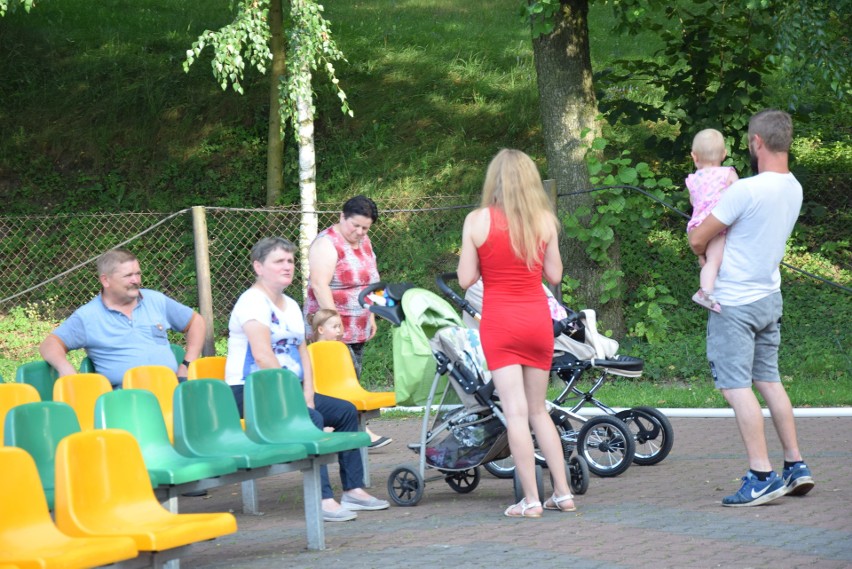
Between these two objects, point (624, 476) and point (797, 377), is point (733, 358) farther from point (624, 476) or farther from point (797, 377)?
point (797, 377)

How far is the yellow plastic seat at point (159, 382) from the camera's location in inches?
259

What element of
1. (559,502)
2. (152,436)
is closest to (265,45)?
(559,502)

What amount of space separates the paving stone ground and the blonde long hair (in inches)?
59.2

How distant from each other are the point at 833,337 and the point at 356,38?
1219 cm

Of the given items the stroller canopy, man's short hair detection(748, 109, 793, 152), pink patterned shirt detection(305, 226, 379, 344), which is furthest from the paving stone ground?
man's short hair detection(748, 109, 793, 152)

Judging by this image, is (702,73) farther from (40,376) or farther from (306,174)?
(40,376)

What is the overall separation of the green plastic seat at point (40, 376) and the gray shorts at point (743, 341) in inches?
161

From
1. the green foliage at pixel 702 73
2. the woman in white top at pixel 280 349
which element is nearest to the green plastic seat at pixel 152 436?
the woman in white top at pixel 280 349

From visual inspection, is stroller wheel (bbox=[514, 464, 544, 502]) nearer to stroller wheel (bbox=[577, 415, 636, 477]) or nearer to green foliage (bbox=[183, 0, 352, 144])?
stroller wheel (bbox=[577, 415, 636, 477])

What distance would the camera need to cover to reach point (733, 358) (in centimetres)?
655

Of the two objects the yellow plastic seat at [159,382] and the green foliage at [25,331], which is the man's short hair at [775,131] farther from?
the green foliage at [25,331]

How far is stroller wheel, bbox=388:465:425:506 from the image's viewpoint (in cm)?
708

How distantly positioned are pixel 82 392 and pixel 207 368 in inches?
43.7

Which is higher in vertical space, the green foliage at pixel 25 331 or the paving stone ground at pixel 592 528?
the green foliage at pixel 25 331
